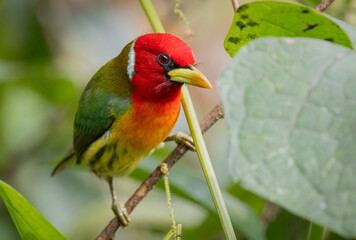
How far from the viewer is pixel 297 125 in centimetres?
74

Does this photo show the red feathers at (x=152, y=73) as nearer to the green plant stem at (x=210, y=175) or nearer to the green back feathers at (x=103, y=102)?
the green back feathers at (x=103, y=102)

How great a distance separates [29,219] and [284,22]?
73cm

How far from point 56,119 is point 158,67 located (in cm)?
128

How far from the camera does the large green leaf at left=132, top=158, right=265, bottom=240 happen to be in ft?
5.94

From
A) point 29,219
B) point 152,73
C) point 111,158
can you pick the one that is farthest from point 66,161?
point 29,219

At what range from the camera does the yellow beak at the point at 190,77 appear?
1685 mm

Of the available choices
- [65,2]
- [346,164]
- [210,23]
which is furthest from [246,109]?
[210,23]

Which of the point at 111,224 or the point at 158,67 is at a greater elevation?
the point at 158,67

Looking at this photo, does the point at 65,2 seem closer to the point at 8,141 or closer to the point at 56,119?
the point at 56,119

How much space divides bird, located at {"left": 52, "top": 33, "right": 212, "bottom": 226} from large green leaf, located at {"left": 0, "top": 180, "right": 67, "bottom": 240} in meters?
0.75

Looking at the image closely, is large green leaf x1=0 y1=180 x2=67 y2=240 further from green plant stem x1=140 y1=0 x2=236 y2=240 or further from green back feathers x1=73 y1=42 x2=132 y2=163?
green back feathers x1=73 y1=42 x2=132 y2=163

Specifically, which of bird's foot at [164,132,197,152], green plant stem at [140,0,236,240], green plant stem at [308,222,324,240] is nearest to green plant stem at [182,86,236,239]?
green plant stem at [140,0,236,240]

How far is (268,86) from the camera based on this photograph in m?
0.78

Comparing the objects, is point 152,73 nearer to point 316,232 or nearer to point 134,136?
point 134,136
